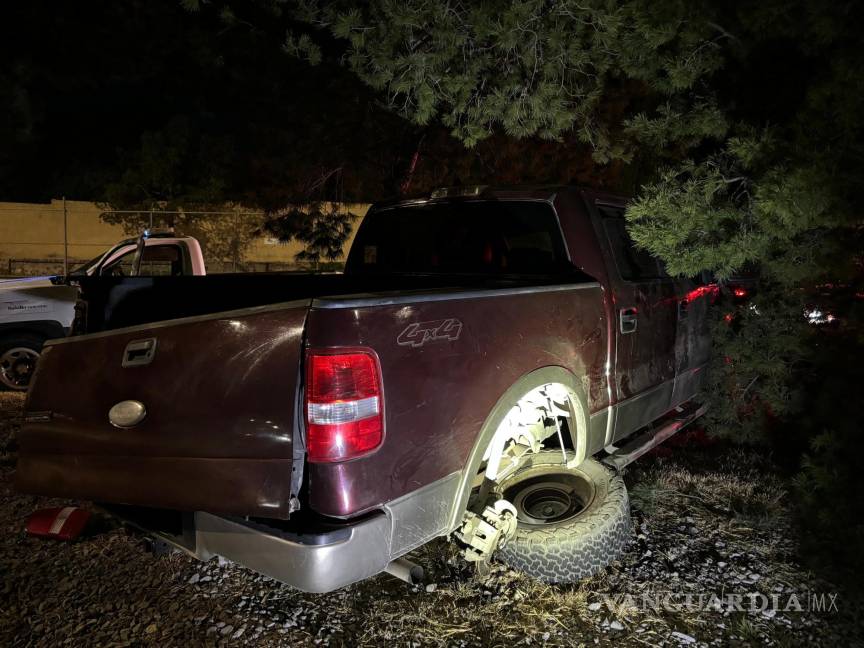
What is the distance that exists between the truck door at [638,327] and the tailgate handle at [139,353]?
2635mm

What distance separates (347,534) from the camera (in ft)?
7.14

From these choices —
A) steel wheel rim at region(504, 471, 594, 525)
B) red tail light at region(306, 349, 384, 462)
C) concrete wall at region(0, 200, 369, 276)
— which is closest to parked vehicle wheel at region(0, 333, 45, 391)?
steel wheel rim at region(504, 471, 594, 525)

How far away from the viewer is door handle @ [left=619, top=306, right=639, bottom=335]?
3844 millimetres

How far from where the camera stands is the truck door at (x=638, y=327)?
3.88 metres

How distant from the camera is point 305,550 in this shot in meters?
2.12

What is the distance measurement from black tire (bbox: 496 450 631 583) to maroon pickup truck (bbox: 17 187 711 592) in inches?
0.4

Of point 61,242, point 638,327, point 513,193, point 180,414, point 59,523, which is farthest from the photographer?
point 61,242

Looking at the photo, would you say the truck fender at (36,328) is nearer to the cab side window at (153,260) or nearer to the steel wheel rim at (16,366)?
the steel wheel rim at (16,366)

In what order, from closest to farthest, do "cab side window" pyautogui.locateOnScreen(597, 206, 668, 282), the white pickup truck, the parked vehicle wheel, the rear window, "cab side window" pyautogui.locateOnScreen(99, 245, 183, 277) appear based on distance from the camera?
the rear window, "cab side window" pyautogui.locateOnScreen(597, 206, 668, 282), the white pickup truck, the parked vehicle wheel, "cab side window" pyautogui.locateOnScreen(99, 245, 183, 277)

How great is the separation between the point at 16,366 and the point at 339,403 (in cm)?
666

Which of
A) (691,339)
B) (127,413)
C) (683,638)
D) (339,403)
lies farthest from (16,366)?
(683,638)

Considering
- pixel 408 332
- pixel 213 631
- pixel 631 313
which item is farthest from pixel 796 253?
pixel 213 631

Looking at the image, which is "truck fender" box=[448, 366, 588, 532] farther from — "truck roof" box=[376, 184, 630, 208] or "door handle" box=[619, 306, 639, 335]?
"truck roof" box=[376, 184, 630, 208]
